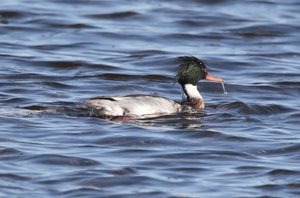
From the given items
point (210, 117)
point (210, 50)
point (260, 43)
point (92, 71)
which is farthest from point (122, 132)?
point (260, 43)

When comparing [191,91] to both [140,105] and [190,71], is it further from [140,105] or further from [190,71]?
[140,105]

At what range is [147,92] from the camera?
1711 centimetres

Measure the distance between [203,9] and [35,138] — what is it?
11683 millimetres

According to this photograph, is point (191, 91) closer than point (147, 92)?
Yes

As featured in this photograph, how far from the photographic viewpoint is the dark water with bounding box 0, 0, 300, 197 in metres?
11.6

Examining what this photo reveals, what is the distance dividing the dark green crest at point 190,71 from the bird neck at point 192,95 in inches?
3.1

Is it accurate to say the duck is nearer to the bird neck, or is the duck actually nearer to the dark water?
the bird neck

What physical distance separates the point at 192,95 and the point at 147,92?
4.06 feet

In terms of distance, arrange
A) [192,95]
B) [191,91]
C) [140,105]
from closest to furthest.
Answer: [140,105]
[192,95]
[191,91]

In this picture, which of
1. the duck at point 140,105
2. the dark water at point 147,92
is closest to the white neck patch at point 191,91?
the duck at point 140,105

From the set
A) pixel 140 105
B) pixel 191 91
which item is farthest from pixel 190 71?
pixel 140 105

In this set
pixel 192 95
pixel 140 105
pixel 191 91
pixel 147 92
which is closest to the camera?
pixel 140 105

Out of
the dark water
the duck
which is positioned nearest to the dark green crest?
the duck

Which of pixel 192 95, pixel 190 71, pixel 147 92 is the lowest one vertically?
pixel 147 92
